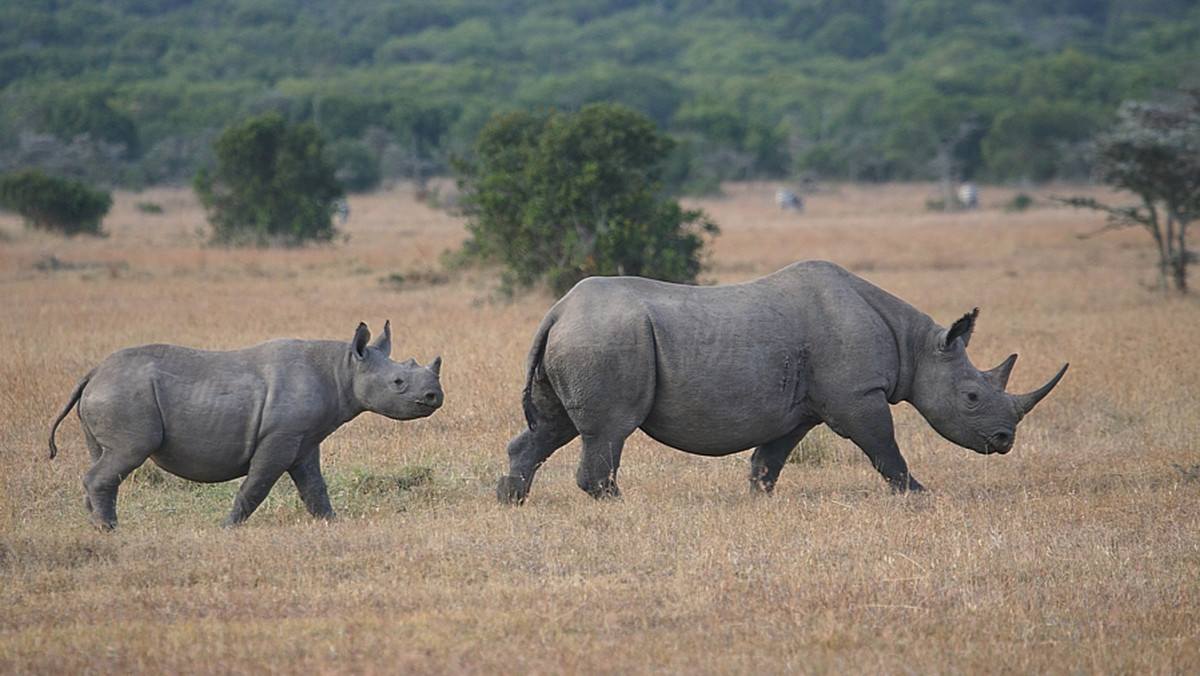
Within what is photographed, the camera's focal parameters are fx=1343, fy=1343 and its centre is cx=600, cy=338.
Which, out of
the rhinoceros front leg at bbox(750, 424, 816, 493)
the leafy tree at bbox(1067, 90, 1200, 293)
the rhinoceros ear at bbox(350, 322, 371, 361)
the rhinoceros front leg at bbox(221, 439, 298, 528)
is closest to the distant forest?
the leafy tree at bbox(1067, 90, 1200, 293)

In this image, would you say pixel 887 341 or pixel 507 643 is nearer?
pixel 507 643

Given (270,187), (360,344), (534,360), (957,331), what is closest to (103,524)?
(360,344)

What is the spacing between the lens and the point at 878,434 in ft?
28.0

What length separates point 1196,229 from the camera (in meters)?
31.0

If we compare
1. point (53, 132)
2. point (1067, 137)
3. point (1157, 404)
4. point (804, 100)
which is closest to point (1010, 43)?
point (804, 100)

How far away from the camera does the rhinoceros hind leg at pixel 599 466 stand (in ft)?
27.1

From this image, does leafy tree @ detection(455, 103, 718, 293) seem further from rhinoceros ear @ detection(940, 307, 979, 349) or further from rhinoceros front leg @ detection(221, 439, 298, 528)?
rhinoceros front leg @ detection(221, 439, 298, 528)

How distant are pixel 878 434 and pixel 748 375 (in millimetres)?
957

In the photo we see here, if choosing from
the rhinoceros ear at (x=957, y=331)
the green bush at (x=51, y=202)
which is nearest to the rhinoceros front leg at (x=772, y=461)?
the rhinoceros ear at (x=957, y=331)

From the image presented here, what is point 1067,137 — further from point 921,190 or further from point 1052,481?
point 1052,481

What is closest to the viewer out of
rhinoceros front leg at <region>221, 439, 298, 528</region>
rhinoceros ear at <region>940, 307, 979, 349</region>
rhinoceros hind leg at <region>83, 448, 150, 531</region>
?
rhinoceros hind leg at <region>83, 448, 150, 531</region>

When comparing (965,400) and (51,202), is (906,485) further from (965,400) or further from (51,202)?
(51,202)

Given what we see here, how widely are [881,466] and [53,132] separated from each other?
58216 millimetres

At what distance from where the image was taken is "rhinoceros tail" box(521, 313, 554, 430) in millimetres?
8273
